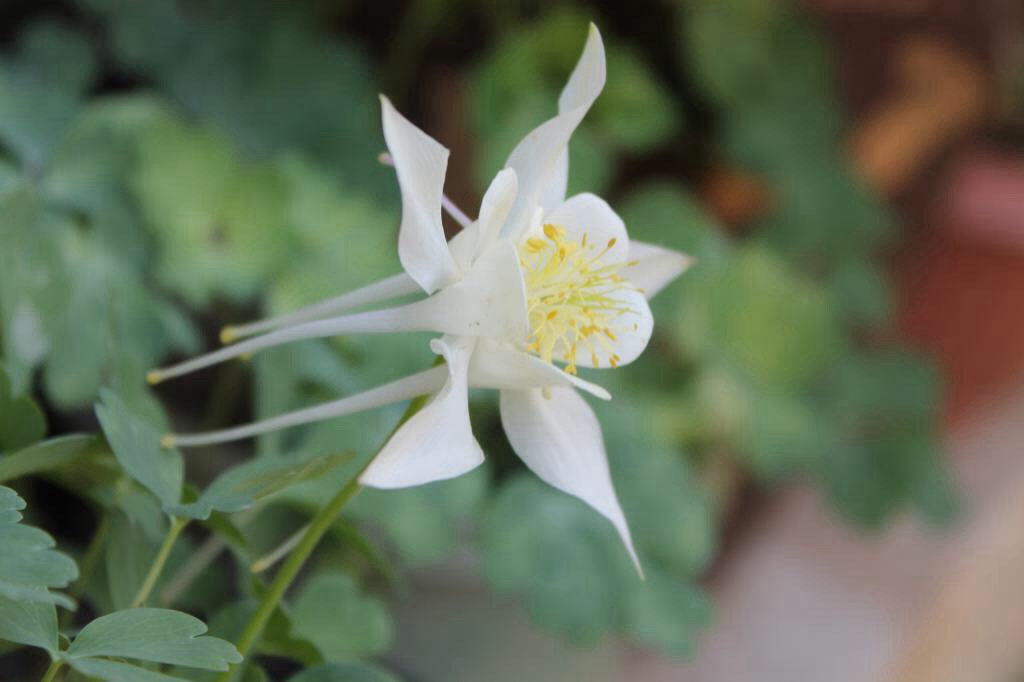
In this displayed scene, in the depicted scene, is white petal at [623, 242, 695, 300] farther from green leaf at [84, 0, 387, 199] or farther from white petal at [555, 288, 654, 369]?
green leaf at [84, 0, 387, 199]

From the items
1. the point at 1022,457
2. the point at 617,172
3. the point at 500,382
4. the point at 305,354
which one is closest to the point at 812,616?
the point at 1022,457

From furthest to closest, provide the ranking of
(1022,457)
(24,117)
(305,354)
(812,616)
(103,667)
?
(1022,457) < (812,616) < (24,117) < (305,354) < (103,667)

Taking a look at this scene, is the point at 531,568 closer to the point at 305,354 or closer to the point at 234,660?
the point at 305,354

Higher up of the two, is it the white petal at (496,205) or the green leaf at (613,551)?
the white petal at (496,205)

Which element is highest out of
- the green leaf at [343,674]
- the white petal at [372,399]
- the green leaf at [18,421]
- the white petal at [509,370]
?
the white petal at [509,370]

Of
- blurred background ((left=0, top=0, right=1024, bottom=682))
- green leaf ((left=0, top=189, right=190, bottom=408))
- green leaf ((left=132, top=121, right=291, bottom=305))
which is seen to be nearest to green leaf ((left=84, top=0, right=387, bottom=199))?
blurred background ((left=0, top=0, right=1024, bottom=682))

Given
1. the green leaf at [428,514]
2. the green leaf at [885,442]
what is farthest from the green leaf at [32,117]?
the green leaf at [885,442]

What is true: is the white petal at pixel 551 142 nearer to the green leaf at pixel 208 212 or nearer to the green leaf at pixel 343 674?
the green leaf at pixel 343 674
